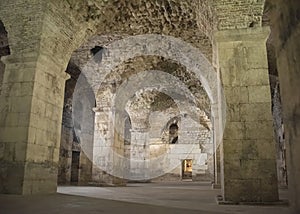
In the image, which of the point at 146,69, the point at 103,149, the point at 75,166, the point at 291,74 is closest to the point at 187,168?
the point at 75,166

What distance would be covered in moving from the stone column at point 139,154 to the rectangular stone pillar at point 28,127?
9.58 metres

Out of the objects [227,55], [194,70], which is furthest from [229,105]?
[194,70]

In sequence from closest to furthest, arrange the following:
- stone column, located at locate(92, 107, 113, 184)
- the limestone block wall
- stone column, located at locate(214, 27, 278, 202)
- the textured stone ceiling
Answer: stone column, located at locate(214, 27, 278, 202) < stone column, located at locate(92, 107, 113, 184) < the textured stone ceiling < the limestone block wall

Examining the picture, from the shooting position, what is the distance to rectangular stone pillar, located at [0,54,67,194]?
197 inches

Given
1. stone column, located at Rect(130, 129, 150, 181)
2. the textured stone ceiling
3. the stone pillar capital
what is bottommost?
stone column, located at Rect(130, 129, 150, 181)

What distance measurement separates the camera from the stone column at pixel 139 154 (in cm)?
1543

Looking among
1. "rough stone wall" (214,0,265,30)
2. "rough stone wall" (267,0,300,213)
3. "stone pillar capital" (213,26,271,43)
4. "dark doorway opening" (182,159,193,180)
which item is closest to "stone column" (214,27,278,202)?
"stone pillar capital" (213,26,271,43)

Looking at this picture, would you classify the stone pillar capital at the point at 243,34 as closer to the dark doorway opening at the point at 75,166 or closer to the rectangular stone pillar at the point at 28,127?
the rectangular stone pillar at the point at 28,127

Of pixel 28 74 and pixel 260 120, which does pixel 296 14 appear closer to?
pixel 260 120

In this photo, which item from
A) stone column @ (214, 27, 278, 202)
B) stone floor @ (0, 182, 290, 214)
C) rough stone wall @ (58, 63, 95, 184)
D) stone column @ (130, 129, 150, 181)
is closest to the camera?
stone floor @ (0, 182, 290, 214)

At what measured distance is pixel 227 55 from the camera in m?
4.74

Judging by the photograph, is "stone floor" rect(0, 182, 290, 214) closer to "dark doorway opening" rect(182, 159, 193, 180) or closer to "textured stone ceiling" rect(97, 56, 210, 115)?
"textured stone ceiling" rect(97, 56, 210, 115)

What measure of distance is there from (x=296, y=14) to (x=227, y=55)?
3.36 meters

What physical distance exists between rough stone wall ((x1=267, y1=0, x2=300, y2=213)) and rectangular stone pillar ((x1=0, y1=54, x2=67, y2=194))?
463 centimetres
